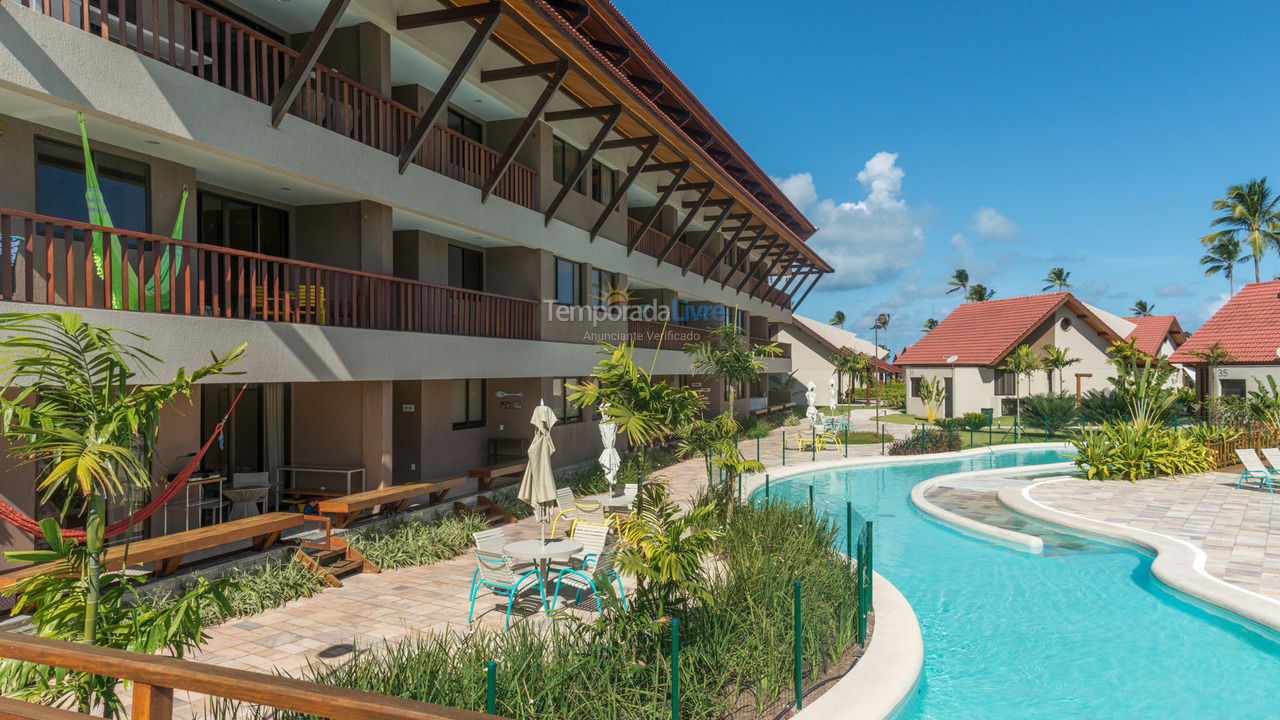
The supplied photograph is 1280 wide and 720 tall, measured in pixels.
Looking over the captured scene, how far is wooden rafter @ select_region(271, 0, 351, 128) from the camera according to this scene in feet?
35.7

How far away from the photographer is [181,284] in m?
10.4

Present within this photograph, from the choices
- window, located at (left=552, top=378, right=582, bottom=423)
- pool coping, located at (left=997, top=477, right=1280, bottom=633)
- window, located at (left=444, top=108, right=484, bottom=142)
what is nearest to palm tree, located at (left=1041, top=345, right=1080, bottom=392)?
pool coping, located at (left=997, top=477, right=1280, bottom=633)

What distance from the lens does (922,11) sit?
1248 inches

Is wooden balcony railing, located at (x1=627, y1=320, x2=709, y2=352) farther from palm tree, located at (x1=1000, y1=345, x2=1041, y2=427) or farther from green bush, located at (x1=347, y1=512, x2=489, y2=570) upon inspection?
palm tree, located at (x1=1000, y1=345, x2=1041, y2=427)

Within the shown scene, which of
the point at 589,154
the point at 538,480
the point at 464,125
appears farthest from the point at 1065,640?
the point at 464,125

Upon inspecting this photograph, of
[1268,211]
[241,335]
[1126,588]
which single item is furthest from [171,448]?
[1268,211]

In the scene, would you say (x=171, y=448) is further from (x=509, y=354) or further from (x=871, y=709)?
(x=871, y=709)

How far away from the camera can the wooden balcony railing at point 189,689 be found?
2.10 metres

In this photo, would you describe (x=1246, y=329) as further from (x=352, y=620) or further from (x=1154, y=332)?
(x=352, y=620)

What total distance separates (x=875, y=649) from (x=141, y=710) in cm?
754

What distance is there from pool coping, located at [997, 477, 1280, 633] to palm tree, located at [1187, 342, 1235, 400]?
72.1 ft

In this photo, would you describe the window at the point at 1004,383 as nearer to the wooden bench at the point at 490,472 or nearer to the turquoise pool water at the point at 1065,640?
the turquoise pool water at the point at 1065,640

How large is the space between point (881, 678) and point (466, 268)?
14428 millimetres

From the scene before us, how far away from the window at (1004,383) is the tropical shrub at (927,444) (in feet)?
45.5
